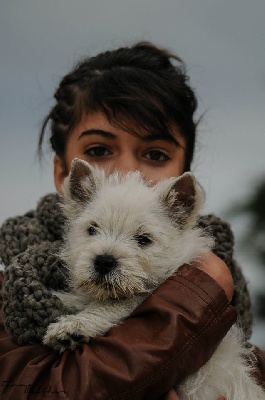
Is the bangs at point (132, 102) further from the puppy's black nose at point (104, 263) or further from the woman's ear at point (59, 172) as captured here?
the puppy's black nose at point (104, 263)

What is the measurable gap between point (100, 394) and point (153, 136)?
196 cm

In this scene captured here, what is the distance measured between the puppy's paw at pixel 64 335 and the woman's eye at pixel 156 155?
60.2 inches

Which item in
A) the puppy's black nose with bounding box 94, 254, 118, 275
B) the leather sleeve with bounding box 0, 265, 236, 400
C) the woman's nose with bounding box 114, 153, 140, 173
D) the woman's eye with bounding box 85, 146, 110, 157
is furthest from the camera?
the woman's eye with bounding box 85, 146, 110, 157

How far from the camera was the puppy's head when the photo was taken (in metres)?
3.45

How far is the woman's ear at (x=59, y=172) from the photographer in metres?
4.66

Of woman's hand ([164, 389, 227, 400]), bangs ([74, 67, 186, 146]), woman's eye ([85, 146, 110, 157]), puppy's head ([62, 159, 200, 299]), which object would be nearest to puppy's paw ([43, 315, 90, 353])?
puppy's head ([62, 159, 200, 299])

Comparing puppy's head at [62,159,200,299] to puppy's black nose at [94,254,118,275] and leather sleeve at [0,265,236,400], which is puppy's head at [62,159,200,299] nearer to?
puppy's black nose at [94,254,118,275]

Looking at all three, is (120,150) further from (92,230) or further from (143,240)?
(143,240)

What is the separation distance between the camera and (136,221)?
3699mm

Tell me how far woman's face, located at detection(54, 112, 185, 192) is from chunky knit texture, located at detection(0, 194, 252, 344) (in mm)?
403

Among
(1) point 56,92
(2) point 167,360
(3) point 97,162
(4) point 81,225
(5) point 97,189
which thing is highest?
(1) point 56,92

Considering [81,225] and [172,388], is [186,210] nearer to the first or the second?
[81,225]

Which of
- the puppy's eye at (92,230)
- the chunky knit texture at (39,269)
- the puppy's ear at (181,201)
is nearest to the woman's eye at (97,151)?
the chunky knit texture at (39,269)

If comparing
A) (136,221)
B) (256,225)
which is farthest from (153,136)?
(256,225)
